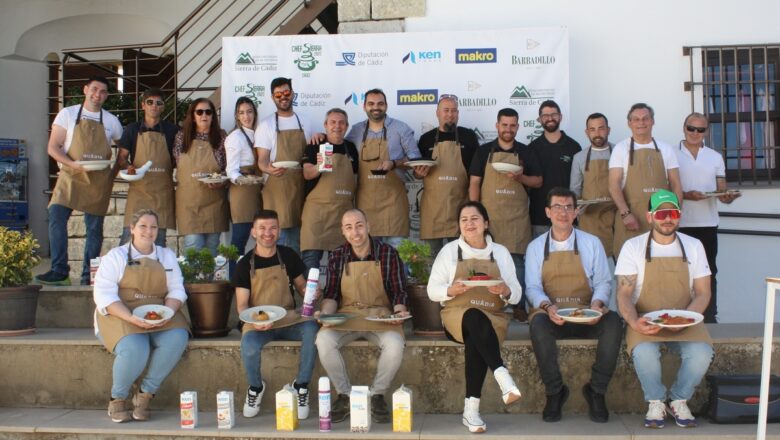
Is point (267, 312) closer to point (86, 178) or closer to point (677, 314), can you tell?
point (86, 178)

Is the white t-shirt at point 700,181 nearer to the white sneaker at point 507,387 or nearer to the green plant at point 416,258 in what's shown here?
the green plant at point 416,258

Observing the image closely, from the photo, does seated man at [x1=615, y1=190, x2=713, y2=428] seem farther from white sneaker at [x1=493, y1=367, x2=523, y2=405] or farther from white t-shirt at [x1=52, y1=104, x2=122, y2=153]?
white t-shirt at [x1=52, y1=104, x2=122, y2=153]

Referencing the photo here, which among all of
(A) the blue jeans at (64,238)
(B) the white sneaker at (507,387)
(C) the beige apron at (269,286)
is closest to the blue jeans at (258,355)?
(C) the beige apron at (269,286)

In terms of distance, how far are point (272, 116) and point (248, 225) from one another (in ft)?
2.93

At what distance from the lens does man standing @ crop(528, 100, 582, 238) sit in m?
6.23

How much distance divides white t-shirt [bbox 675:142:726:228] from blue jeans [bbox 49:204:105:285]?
4478 millimetres

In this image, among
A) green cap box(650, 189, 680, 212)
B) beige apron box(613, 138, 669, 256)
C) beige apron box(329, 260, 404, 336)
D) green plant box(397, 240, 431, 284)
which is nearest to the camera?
green cap box(650, 189, 680, 212)

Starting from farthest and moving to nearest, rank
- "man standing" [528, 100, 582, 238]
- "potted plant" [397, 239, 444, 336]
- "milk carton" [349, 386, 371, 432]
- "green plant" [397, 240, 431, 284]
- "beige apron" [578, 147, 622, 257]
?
"man standing" [528, 100, 582, 238] < "beige apron" [578, 147, 622, 257] < "green plant" [397, 240, 431, 284] < "potted plant" [397, 239, 444, 336] < "milk carton" [349, 386, 371, 432]

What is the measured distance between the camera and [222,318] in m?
5.59

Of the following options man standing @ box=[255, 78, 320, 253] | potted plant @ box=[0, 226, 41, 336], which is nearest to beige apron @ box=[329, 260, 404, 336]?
man standing @ box=[255, 78, 320, 253]

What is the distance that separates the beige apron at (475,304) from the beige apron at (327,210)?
1444 mm

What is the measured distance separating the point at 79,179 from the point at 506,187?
3.28 metres

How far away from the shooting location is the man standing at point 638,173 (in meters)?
5.91

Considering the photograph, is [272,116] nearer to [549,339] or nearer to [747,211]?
[549,339]
